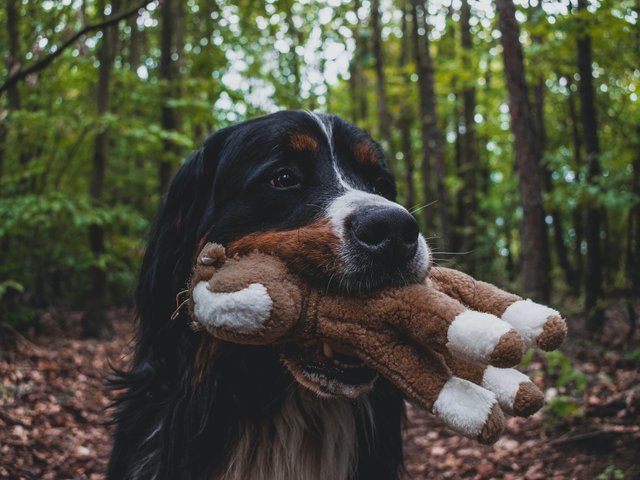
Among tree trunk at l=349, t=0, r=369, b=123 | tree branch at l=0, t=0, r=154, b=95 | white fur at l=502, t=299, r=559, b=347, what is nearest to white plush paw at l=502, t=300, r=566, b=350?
white fur at l=502, t=299, r=559, b=347

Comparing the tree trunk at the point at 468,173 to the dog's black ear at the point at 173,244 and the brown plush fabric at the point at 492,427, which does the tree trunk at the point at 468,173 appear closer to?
the dog's black ear at the point at 173,244

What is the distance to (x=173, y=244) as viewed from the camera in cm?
271

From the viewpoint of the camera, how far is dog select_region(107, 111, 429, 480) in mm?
2094

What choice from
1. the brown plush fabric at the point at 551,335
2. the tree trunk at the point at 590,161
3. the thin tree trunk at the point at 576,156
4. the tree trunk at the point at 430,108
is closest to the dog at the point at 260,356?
the brown plush fabric at the point at 551,335

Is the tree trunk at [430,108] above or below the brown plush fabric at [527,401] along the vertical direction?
above

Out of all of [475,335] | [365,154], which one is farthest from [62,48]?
[475,335]

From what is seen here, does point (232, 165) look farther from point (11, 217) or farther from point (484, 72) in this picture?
point (484, 72)

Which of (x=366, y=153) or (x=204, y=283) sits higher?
(x=366, y=153)

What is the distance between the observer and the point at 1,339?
5836 mm

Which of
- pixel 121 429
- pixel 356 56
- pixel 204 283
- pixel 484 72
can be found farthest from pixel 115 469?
pixel 356 56

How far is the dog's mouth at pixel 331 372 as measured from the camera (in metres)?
2.02

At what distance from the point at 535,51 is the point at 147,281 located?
544 centimetres

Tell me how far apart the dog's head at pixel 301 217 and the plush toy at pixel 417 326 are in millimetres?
96

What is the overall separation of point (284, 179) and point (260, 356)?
767mm
